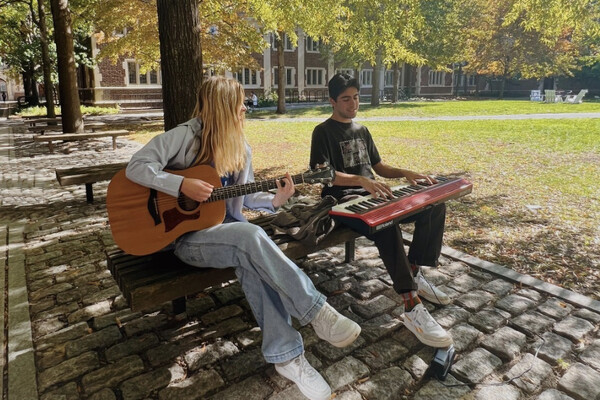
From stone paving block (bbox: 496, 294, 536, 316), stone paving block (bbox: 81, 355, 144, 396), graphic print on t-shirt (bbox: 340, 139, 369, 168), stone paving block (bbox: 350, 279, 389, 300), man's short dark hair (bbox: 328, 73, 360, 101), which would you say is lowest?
stone paving block (bbox: 81, 355, 144, 396)

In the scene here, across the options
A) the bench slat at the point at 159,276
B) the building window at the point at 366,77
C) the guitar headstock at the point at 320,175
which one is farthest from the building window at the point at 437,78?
the bench slat at the point at 159,276

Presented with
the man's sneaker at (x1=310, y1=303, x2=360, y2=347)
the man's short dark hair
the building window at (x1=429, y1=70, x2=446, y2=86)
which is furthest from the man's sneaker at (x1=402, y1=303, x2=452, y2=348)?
the building window at (x1=429, y1=70, x2=446, y2=86)

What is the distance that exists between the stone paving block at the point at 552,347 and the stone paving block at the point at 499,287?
652 millimetres

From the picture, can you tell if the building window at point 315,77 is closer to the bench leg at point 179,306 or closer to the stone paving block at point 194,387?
the bench leg at point 179,306

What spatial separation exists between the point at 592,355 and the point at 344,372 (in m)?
1.65

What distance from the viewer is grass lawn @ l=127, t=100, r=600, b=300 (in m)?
4.64

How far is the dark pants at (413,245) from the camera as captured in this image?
3.01m

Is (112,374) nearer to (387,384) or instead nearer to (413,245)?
(387,384)

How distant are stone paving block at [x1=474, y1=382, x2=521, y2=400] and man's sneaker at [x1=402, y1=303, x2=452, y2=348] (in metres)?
0.32

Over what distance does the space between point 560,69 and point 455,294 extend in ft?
162

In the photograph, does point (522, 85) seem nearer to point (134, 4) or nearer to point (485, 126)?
point (485, 126)

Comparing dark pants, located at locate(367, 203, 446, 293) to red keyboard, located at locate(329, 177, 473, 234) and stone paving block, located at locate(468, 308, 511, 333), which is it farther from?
stone paving block, located at locate(468, 308, 511, 333)

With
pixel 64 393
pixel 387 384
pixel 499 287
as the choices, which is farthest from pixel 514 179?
pixel 64 393

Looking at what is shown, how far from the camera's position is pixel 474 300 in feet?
11.9
